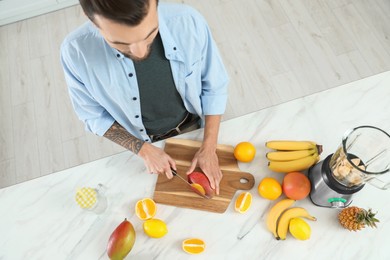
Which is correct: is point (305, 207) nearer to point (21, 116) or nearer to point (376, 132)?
point (376, 132)

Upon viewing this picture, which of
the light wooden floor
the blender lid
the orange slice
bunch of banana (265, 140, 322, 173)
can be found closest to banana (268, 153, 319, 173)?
bunch of banana (265, 140, 322, 173)

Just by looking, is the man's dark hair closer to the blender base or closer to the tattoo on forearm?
the tattoo on forearm

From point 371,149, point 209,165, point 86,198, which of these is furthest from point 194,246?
point 371,149

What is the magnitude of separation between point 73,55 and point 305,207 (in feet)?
2.65

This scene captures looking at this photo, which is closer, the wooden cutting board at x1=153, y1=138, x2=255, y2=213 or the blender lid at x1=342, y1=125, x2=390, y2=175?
the blender lid at x1=342, y1=125, x2=390, y2=175

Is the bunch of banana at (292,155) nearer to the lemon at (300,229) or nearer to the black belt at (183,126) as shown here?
the lemon at (300,229)

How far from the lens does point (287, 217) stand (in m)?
0.98

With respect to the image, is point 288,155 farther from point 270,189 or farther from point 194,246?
point 194,246

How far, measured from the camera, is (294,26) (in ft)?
7.41

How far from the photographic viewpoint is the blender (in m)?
0.90

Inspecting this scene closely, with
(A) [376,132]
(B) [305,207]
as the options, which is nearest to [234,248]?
(B) [305,207]

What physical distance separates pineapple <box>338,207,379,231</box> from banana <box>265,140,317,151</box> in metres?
0.20

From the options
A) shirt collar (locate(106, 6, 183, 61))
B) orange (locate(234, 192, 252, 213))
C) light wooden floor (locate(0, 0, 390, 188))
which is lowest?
light wooden floor (locate(0, 0, 390, 188))

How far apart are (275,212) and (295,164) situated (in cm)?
15
